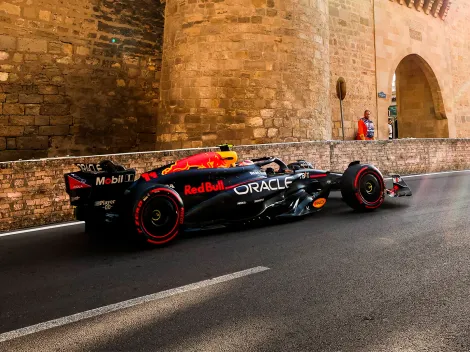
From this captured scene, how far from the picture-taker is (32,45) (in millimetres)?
10984

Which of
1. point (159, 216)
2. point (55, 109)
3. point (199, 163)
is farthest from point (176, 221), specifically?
point (55, 109)

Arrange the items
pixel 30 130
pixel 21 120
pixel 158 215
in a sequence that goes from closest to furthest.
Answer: pixel 158 215 < pixel 21 120 < pixel 30 130

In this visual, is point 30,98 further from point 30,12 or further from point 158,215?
point 158,215

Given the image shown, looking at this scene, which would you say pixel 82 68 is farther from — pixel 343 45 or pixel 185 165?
pixel 343 45

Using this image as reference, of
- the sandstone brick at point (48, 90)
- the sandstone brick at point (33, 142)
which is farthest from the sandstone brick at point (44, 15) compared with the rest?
the sandstone brick at point (33, 142)

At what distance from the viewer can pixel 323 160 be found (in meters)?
10.6

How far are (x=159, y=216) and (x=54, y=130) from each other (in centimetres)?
823

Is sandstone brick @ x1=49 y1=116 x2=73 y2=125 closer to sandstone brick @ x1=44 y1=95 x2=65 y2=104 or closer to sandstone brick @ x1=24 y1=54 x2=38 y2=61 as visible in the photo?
sandstone brick @ x1=44 y1=95 x2=65 y2=104

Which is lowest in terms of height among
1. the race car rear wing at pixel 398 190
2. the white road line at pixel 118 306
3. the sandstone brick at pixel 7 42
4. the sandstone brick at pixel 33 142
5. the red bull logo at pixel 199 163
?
the white road line at pixel 118 306

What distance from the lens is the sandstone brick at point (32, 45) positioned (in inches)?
426

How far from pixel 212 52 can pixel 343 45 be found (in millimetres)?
8033

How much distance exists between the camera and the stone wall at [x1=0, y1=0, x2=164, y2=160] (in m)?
10.7

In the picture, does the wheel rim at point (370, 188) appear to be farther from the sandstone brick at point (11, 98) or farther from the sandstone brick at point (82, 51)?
the sandstone brick at point (82, 51)

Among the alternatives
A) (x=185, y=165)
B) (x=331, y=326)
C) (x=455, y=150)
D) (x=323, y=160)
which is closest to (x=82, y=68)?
(x=323, y=160)
